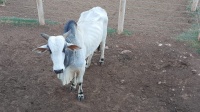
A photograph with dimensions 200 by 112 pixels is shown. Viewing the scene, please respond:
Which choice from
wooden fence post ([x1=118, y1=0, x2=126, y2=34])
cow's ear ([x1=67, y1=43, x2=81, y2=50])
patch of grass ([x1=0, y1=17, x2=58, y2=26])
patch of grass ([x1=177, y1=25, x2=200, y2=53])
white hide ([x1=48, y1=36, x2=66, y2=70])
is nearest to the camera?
white hide ([x1=48, y1=36, x2=66, y2=70])

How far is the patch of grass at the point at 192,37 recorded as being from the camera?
6.40 meters

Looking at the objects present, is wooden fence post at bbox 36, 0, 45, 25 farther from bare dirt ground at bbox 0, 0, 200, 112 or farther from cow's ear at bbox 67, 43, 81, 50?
cow's ear at bbox 67, 43, 81, 50

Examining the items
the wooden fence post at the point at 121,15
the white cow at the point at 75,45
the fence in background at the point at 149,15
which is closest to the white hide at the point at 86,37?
the white cow at the point at 75,45

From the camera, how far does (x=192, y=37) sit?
22.2 feet

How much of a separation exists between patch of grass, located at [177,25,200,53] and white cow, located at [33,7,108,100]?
2.27m

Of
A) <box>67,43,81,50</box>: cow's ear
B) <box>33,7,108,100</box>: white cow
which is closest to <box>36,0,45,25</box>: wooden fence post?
<box>33,7,108,100</box>: white cow

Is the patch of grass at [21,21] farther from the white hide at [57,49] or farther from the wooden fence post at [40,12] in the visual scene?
the white hide at [57,49]

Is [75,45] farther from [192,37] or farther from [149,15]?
[149,15]

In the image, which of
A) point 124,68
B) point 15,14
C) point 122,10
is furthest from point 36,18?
point 124,68

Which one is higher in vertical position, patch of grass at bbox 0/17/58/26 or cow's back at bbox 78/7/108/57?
cow's back at bbox 78/7/108/57

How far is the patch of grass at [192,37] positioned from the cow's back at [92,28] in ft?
7.75

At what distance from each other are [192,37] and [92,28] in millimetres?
3078

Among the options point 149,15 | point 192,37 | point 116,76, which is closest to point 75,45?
point 116,76

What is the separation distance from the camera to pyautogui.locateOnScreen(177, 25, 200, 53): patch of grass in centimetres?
640
